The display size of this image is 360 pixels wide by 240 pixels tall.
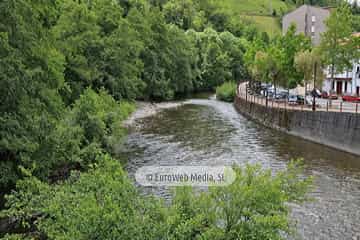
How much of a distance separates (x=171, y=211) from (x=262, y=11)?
16165cm

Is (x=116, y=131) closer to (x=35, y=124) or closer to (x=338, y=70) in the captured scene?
(x=35, y=124)

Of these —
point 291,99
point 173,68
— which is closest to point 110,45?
point 291,99

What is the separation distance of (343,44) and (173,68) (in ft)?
100

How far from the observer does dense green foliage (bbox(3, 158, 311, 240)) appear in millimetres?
8578

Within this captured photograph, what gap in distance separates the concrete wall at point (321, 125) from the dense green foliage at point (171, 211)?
2278 centimetres

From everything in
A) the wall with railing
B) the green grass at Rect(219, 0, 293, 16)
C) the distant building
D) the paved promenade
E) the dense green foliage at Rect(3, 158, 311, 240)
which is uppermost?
the green grass at Rect(219, 0, 293, 16)

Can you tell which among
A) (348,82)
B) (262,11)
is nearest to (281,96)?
(348,82)

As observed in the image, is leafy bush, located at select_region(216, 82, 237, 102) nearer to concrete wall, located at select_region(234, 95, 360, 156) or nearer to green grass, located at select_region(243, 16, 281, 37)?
concrete wall, located at select_region(234, 95, 360, 156)

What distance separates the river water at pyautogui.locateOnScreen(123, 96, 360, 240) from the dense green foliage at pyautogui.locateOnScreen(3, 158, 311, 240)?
741 centimetres

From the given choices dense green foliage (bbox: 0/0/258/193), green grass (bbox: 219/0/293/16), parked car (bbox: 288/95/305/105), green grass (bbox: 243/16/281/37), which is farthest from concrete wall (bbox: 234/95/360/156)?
green grass (bbox: 219/0/293/16)

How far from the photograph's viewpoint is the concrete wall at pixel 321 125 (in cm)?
3103

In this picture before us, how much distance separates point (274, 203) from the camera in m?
9.44

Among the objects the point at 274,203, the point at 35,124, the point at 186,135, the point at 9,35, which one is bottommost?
the point at 186,135

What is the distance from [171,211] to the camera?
30.8 feet
